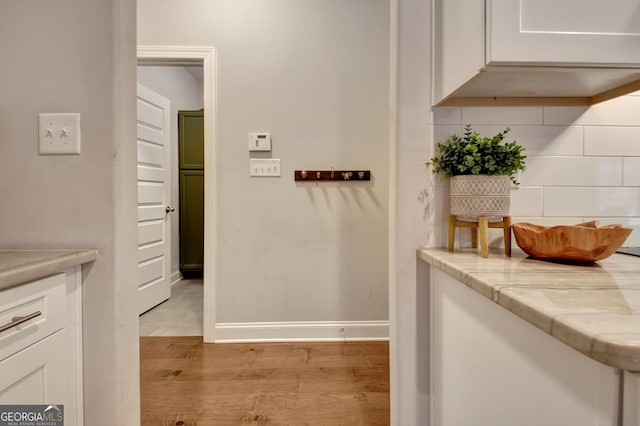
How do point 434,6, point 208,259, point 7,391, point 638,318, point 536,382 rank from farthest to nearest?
point 208,259 → point 434,6 → point 7,391 → point 536,382 → point 638,318

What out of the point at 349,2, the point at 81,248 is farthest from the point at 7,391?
the point at 349,2

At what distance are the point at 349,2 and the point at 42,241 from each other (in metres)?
2.21

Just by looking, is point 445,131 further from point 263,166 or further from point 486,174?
point 263,166

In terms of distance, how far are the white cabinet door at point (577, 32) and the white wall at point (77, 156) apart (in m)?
1.03

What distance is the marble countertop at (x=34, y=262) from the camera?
0.63 metres

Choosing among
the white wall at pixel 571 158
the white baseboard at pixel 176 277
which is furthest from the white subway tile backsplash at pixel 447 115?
the white baseboard at pixel 176 277

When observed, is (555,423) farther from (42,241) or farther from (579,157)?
(42,241)

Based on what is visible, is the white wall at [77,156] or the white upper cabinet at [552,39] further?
the white wall at [77,156]

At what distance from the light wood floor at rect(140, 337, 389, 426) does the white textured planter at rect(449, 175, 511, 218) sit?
1.07 m

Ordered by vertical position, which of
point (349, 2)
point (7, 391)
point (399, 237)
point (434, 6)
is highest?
point (349, 2)

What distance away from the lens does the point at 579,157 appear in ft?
3.35

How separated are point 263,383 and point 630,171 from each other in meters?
1.81

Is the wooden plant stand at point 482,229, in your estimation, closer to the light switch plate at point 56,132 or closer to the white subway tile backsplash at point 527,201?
the white subway tile backsplash at point 527,201

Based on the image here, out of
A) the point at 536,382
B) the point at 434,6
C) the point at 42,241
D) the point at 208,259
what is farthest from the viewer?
the point at 208,259
